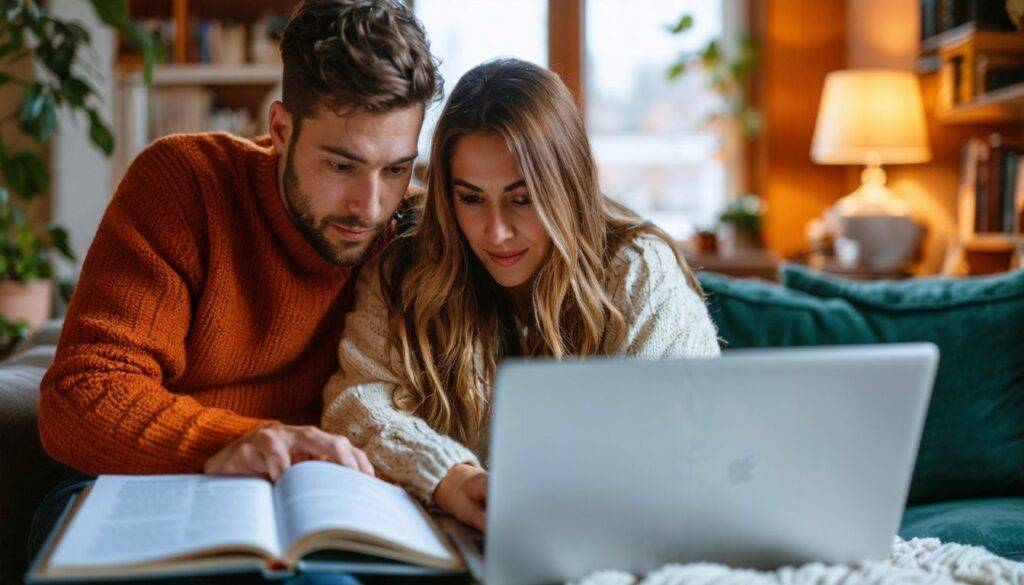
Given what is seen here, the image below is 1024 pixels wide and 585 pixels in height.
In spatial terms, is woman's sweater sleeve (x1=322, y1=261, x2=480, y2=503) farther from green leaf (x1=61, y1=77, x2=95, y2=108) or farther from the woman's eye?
green leaf (x1=61, y1=77, x2=95, y2=108)

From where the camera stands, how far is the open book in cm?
87

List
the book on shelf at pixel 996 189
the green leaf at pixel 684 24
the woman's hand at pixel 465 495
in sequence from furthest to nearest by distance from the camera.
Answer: the green leaf at pixel 684 24 → the book on shelf at pixel 996 189 → the woman's hand at pixel 465 495

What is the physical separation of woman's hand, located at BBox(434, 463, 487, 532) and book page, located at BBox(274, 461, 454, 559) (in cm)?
4

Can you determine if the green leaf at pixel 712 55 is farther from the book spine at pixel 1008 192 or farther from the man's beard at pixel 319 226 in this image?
the man's beard at pixel 319 226

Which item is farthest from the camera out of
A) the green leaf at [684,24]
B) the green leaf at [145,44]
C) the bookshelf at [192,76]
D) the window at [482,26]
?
the window at [482,26]

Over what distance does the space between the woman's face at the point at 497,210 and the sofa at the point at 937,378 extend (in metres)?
0.49

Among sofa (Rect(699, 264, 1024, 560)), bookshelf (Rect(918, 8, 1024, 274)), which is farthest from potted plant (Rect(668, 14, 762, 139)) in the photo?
sofa (Rect(699, 264, 1024, 560))

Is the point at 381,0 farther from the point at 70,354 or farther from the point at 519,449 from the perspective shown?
the point at 519,449

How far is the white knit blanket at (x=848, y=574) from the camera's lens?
92 cm

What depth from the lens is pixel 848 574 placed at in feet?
3.13

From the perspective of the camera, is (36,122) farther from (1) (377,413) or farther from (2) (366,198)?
(1) (377,413)

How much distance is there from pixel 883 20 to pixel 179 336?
3.14 m

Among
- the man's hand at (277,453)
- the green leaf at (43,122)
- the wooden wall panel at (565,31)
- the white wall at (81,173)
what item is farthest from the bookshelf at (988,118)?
the white wall at (81,173)

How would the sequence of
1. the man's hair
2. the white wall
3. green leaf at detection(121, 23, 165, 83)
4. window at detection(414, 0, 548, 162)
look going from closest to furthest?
the man's hair < green leaf at detection(121, 23, 165, 83) < the white wall < window at detection(414, 0, 548, 162)
